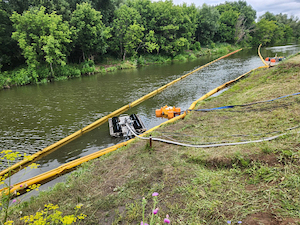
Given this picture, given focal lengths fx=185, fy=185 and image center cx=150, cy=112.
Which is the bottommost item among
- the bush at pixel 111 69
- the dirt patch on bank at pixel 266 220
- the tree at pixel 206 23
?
the dirt patch on bank at pixel 266 220

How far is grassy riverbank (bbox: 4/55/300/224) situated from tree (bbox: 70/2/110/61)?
90.6ft

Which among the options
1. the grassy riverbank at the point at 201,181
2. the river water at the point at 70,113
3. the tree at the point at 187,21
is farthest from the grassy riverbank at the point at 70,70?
the grassy riverbank at the point at 201,181

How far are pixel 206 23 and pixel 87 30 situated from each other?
118 ft

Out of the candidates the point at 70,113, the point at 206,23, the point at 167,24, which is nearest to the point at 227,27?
the point at 206,23

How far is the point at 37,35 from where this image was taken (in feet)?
80.4

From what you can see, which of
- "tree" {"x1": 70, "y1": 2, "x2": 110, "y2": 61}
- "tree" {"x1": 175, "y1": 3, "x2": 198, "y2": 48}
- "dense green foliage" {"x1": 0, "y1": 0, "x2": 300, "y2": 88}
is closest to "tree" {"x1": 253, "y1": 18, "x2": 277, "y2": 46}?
"dense green foliage" {"x1": 0, "y1": 0, "x2": 300, "y2": 88}

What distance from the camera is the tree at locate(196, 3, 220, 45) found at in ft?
169

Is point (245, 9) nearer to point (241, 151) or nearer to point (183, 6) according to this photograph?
point (183, 6)

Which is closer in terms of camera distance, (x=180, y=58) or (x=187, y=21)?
(x=180, y=58)

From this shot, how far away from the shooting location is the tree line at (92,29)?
23938 mm

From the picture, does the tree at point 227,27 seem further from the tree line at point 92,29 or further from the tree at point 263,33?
the tree at point 263,33

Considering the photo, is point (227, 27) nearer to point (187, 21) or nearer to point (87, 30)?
point (187, 21)

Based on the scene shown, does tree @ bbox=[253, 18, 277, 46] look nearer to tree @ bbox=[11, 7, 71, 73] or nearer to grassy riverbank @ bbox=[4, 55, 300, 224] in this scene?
tree @ bbox=[11, 7, 71, 73]

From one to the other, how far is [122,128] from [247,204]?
6.53 m
